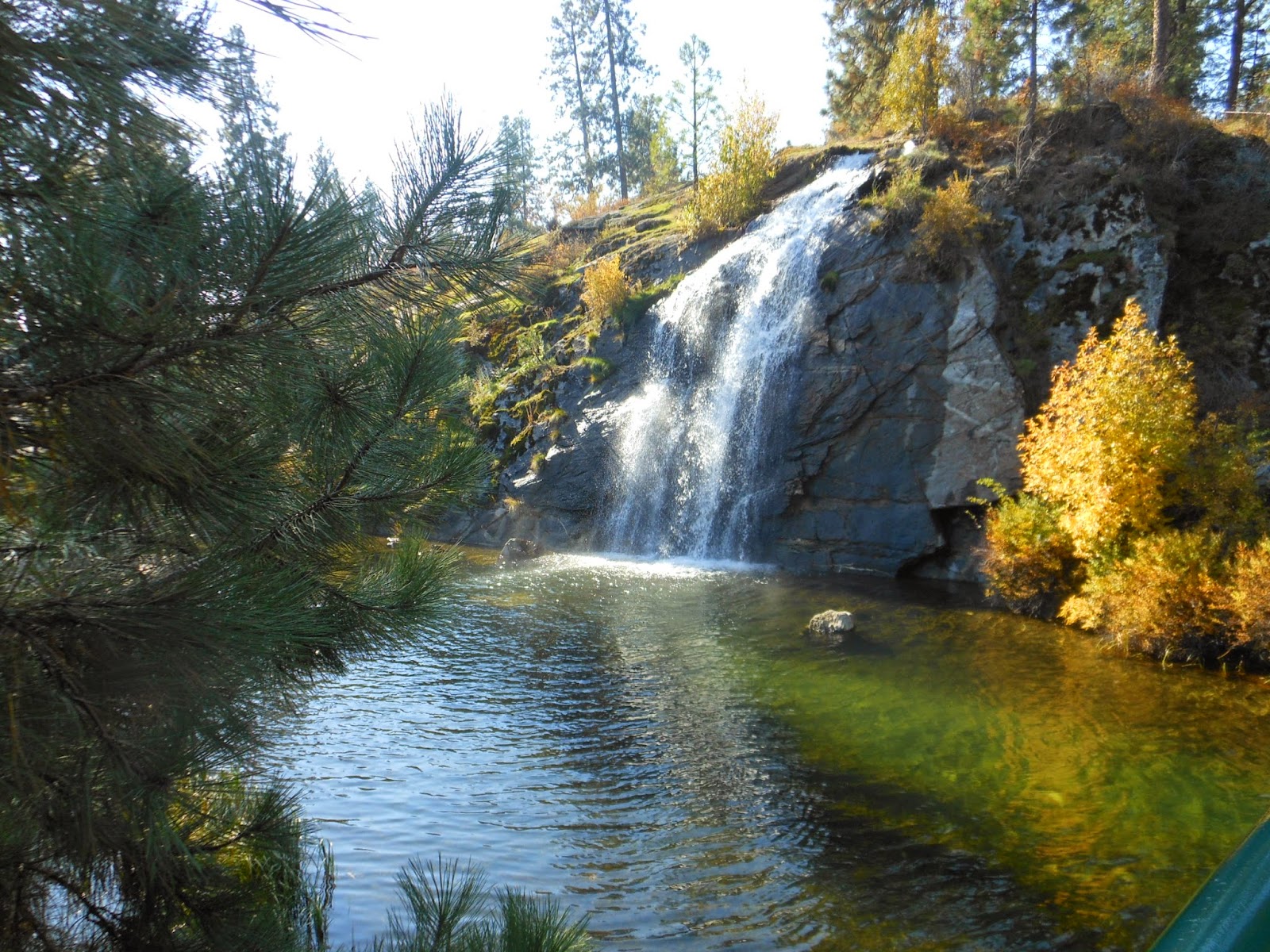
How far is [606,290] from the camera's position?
21.6 metres

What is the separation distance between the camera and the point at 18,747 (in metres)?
1.94

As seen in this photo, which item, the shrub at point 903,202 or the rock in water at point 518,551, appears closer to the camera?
the shrub at point 903,202

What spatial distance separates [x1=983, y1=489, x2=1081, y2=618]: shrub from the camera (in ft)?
38.0

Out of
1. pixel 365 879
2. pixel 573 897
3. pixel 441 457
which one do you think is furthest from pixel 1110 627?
pixel 441 457

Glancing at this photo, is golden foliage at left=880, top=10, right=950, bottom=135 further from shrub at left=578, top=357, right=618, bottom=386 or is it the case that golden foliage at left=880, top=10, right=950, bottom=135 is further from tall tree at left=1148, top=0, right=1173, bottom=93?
shrub at left=578, top=357, right=618, bottom=386

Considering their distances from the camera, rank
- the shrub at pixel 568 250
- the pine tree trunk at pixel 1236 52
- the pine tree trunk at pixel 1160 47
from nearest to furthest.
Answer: the pine tree trunk at pixel 1160 47
the pine tree trunk at pixel 1236 52
the shrub at pixel 568 250

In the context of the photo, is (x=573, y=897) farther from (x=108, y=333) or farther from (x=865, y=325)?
(x=865, y=325)

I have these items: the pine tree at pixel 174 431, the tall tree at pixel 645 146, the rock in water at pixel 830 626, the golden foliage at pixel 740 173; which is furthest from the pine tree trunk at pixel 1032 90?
the pine tree at pixel 174 431

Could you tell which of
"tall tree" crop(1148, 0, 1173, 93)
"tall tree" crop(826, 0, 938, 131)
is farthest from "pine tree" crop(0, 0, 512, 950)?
"tall tree" crop(826, 0, 938, 131)

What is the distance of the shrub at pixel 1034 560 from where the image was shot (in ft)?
38.0

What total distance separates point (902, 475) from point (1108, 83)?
1096cm

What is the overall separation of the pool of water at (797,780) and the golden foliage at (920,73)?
47.2 ft

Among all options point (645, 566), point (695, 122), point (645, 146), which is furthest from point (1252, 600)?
point (645, 146)

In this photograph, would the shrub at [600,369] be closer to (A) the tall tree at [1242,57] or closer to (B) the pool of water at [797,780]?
(B) the pool of water at [797,780]
